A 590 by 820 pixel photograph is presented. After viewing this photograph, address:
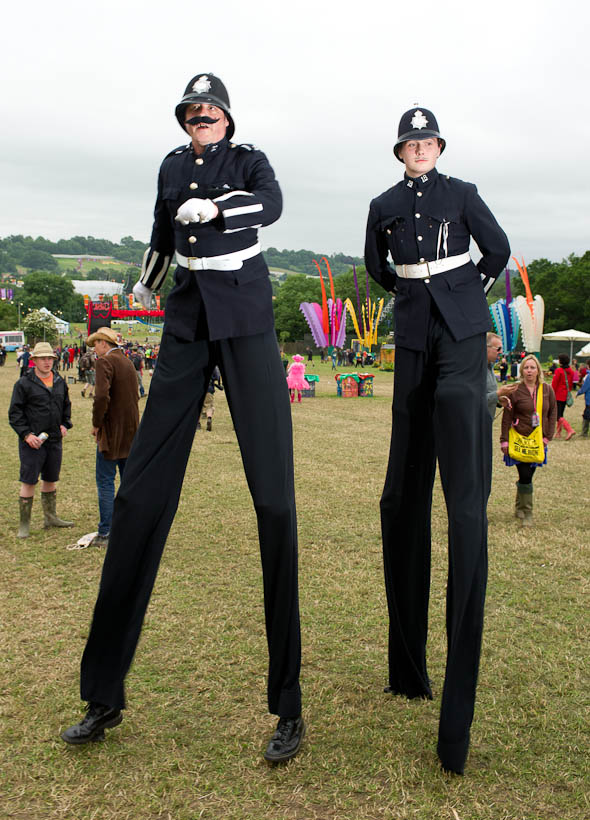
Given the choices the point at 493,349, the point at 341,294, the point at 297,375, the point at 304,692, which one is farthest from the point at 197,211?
the point at 341,294

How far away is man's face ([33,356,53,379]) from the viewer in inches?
301

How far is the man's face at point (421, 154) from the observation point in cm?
347

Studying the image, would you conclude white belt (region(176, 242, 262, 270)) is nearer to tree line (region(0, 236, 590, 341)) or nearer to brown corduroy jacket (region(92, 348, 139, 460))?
tree line (region(0, 236, 590, 341))

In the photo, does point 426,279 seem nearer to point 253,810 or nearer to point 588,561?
point 253,810

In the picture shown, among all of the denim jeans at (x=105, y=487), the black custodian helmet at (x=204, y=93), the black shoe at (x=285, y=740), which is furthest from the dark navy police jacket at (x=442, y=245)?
the denim jeans at (x=105, y=487)

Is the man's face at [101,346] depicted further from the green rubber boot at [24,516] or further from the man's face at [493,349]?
the man's face at [493,349]

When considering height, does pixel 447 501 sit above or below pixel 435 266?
below

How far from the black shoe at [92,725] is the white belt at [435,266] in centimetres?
243

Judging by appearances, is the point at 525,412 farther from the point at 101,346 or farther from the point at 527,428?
the point at 101,346

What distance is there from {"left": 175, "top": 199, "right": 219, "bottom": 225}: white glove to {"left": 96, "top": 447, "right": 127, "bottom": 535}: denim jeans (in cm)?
462

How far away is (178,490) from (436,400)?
123 centimetres

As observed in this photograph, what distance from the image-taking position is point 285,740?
327cm

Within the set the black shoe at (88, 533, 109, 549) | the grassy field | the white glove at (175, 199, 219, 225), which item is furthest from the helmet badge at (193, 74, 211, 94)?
the black shoe at (88, 533, 109, 549)

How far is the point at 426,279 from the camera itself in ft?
11.3
